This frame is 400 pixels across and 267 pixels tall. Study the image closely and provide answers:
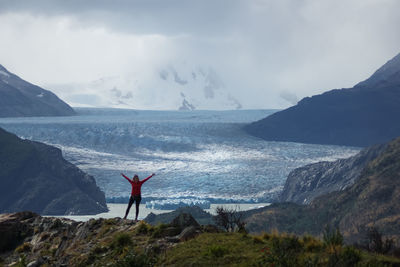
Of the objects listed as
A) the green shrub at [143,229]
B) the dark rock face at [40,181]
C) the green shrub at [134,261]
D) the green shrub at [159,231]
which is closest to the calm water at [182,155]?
the dark rock face at [40,181]

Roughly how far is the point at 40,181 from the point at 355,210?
314 feet

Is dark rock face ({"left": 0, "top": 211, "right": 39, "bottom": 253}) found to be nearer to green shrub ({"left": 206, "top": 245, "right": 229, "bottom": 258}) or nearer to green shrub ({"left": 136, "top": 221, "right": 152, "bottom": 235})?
green shrub ({"left": 136, "top": 221, "right": 152, "bottom": 235})

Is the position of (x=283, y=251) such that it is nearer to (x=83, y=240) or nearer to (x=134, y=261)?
(x=134, y=261)

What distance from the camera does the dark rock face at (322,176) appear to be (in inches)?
4584

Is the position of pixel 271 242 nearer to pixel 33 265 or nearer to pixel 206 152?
pixel 33 265

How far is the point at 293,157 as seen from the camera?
115 m

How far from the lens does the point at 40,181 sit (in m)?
155

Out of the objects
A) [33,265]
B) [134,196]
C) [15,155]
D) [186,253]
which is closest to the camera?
[186,253]

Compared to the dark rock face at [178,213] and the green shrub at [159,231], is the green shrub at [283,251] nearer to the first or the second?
the green shrub at [159,231]

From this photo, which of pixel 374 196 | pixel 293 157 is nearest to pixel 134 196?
pixel 374 196

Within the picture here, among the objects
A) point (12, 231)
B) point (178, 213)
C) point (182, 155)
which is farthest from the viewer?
point (182, 155)

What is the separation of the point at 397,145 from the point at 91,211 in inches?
2543

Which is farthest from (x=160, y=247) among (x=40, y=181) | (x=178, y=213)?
(x=40, y=181)

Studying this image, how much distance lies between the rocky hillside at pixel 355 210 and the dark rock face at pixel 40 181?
5563 cm
